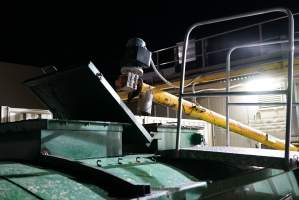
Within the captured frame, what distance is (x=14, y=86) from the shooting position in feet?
44.3

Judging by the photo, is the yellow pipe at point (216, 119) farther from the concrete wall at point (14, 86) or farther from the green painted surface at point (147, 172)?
the concrete wall at point (14, 86)

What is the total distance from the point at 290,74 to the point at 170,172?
1.01m

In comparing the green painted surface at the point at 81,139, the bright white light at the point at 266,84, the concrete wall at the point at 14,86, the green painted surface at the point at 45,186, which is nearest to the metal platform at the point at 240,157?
the green painted surface at the point at 81,139

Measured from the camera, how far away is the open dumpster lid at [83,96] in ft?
8.39

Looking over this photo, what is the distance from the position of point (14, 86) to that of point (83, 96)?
11.7m

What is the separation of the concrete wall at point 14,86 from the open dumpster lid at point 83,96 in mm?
10146

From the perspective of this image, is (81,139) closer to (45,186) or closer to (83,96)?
(83,96)

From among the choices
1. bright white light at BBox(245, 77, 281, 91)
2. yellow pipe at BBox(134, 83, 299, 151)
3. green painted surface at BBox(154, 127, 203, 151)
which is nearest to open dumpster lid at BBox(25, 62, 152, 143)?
green painted surface at BBox(154, 127, 203, 151)

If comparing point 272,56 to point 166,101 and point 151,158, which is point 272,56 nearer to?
point 166,101

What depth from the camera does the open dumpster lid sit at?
8.39 feet

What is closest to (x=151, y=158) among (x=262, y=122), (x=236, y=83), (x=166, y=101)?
(x=166, y=101)

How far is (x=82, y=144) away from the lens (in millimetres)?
2287

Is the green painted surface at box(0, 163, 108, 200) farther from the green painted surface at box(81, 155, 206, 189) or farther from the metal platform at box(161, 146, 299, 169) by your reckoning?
the metal platform at box(161, 146, 299, 169)

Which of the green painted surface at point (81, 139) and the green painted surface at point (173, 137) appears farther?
the green painted surface at point (173, 137)
